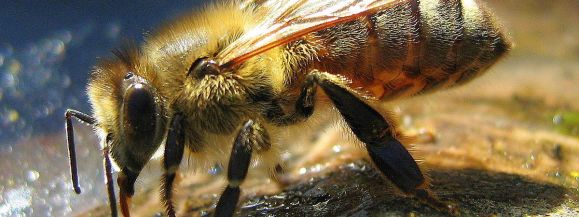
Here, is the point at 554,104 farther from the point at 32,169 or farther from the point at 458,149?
the point at 32,169

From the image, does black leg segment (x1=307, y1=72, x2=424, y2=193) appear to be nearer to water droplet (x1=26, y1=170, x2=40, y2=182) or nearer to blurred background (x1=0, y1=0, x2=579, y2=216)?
blurred background (x1=0, y1=0, x2=579, y2=216)

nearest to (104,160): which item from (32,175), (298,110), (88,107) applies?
(298,110)

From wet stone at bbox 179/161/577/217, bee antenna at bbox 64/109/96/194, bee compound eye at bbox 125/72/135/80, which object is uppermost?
bee compound eye at bbox 125/72/135/80

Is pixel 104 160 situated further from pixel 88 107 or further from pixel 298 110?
pixel 88 107

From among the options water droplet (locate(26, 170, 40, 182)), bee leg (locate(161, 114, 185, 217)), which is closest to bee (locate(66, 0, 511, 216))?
bee leg (locate(161, 114, 185, 217))

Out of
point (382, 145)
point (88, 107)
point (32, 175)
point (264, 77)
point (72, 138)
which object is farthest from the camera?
point (88, 107)
